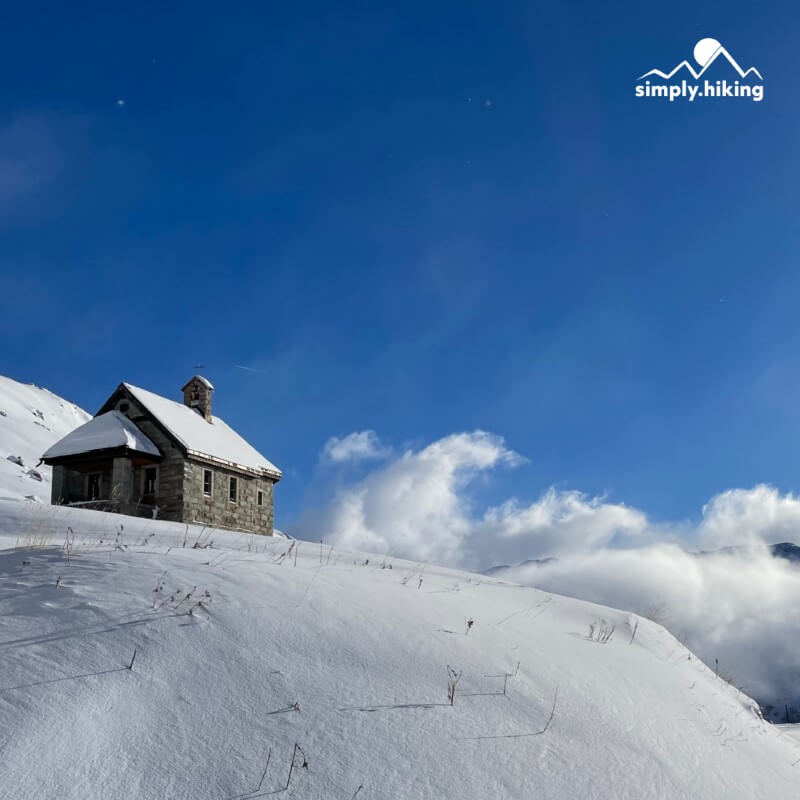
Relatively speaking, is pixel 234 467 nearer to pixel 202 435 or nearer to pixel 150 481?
pixel 202 435

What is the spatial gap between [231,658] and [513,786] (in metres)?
1.70

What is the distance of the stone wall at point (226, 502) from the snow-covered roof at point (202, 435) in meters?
0.45

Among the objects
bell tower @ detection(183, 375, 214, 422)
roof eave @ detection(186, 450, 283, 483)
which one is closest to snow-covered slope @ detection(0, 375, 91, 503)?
bell tower @ detection(183, 375, 214, 422)

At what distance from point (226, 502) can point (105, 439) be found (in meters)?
4.70

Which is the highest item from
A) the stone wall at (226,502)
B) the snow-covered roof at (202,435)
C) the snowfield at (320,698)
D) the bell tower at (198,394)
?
the bell tower at (198,394)

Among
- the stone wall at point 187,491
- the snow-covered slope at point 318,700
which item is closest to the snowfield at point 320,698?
the snow-covered slope at point 318,700

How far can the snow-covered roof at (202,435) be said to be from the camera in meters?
25.3

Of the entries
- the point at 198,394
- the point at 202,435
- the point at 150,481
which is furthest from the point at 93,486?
the point at 198,394

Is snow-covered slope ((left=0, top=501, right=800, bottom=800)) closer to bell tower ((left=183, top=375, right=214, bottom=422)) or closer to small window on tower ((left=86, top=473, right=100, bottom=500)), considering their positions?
small window on tower ((left=86, top=473, right=100, bottom=500))

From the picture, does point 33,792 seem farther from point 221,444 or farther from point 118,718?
point 221,444

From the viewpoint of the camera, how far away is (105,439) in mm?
24234

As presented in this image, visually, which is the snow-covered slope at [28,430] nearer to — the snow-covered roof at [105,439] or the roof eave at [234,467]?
the snow-covered roof at [105,439]

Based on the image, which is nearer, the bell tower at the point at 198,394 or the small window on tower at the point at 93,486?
the small window on tower at the point at 93,486

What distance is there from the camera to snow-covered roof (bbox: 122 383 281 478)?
83.0 ft
